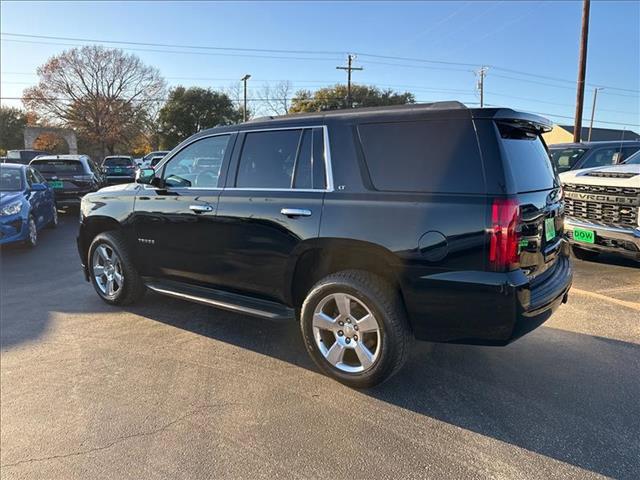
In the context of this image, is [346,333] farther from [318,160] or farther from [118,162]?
[118,162]

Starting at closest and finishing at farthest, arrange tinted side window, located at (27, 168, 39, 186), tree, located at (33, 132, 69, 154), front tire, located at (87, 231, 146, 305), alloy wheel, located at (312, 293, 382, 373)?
1. alloy wheel, located at (312, 293, 382, 373)
2. front tire, located at (87, 231, 146, 305)
3. tinted side window, located at (27, 168, 39, 186)
4. tree, located at (33, 132, 69, 154)

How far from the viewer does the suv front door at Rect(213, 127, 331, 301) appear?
3.48 meters

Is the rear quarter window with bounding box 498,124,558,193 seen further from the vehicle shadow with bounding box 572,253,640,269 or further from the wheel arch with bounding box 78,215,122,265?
the vehicle shadow with bounding box 572,253,640,269

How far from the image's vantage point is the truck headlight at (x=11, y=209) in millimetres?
7552

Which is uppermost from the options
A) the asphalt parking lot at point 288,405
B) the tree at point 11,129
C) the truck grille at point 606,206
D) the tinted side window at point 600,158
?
the tree at point 11,129

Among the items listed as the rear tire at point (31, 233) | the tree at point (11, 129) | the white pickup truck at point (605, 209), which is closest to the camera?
the white pickup truck at point (605, 209)

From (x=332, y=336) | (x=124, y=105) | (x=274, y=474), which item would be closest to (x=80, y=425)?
(x=274, y=474)

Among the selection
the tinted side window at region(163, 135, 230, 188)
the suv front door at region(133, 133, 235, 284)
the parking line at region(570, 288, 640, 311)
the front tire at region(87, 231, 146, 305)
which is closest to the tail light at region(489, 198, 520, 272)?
the suv front door at region(133, 133, 235, 284)

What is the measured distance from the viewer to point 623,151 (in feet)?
27.4

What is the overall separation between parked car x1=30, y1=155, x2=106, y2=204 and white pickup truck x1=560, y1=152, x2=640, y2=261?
11135mm

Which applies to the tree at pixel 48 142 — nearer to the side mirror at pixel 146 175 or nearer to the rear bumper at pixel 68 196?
the rear bumper at pixel 68 196

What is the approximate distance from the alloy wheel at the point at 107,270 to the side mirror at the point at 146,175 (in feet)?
2.80

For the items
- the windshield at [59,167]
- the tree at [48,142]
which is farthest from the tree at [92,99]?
the windshield at [59,167]

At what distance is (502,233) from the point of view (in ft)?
9.04
